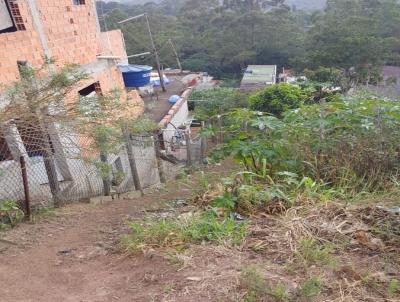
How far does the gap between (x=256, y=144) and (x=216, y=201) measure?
0.75 meters

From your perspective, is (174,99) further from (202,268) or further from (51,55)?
(202,268)

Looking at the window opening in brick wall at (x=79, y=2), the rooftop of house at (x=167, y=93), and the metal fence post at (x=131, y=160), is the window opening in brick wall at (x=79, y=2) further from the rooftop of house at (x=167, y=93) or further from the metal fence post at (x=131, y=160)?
the metal fence post at (x=131, y=160)

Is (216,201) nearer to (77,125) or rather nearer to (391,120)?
(391,120)

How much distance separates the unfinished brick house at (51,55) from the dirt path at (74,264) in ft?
3.18

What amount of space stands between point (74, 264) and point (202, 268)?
3.33ft

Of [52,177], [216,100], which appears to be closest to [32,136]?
[52,177]

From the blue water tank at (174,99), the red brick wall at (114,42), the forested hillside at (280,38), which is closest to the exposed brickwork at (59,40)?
the red brick wall at (114,42)

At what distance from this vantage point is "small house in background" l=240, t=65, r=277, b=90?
21.6 meters

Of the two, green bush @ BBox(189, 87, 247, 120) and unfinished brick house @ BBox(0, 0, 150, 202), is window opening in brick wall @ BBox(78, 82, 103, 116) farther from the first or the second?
green bush @ BBox(189, 87, 247, 120)

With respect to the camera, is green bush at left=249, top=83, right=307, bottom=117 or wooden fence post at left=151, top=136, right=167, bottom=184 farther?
green bush at left=249, top=83, right=307, bottom=117

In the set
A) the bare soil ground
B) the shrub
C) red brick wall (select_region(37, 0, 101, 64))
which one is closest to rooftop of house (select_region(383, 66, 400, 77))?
red brick wall (select_region(37, 0, 101, 64))

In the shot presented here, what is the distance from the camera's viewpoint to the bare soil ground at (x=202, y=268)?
208cm

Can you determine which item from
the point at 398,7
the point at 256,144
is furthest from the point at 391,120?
the point at 398,7

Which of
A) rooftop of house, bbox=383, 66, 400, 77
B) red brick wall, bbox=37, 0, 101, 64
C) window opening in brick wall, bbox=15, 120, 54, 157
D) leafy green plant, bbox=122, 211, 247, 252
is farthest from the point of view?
rooftop of house, bbox=383, 66, 400, 77
